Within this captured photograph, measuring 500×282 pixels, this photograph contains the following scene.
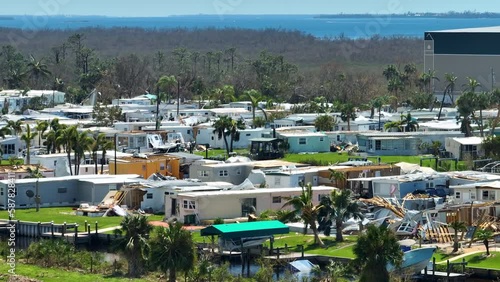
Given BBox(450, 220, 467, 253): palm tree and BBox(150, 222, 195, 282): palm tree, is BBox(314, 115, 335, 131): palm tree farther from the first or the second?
BBox(150, 222, 195, 282): palm tree

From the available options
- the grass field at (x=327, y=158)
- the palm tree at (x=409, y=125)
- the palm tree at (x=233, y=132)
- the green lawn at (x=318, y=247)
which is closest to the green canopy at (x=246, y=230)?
the green lawn at (x=318, y=247)

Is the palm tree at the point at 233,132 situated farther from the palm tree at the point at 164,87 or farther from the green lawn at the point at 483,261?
the green lawn at the point at 483,261

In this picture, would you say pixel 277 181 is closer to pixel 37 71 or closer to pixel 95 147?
pixel 95 147

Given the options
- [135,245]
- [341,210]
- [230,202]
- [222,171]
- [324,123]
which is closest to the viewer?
[135,245]

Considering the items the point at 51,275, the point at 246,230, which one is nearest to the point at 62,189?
the point at 246,230

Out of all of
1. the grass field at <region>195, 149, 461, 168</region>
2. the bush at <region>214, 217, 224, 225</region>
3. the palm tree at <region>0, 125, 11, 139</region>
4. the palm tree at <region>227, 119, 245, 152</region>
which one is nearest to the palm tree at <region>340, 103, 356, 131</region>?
the palm tree at <region>227, 119, 245, 152</region>
